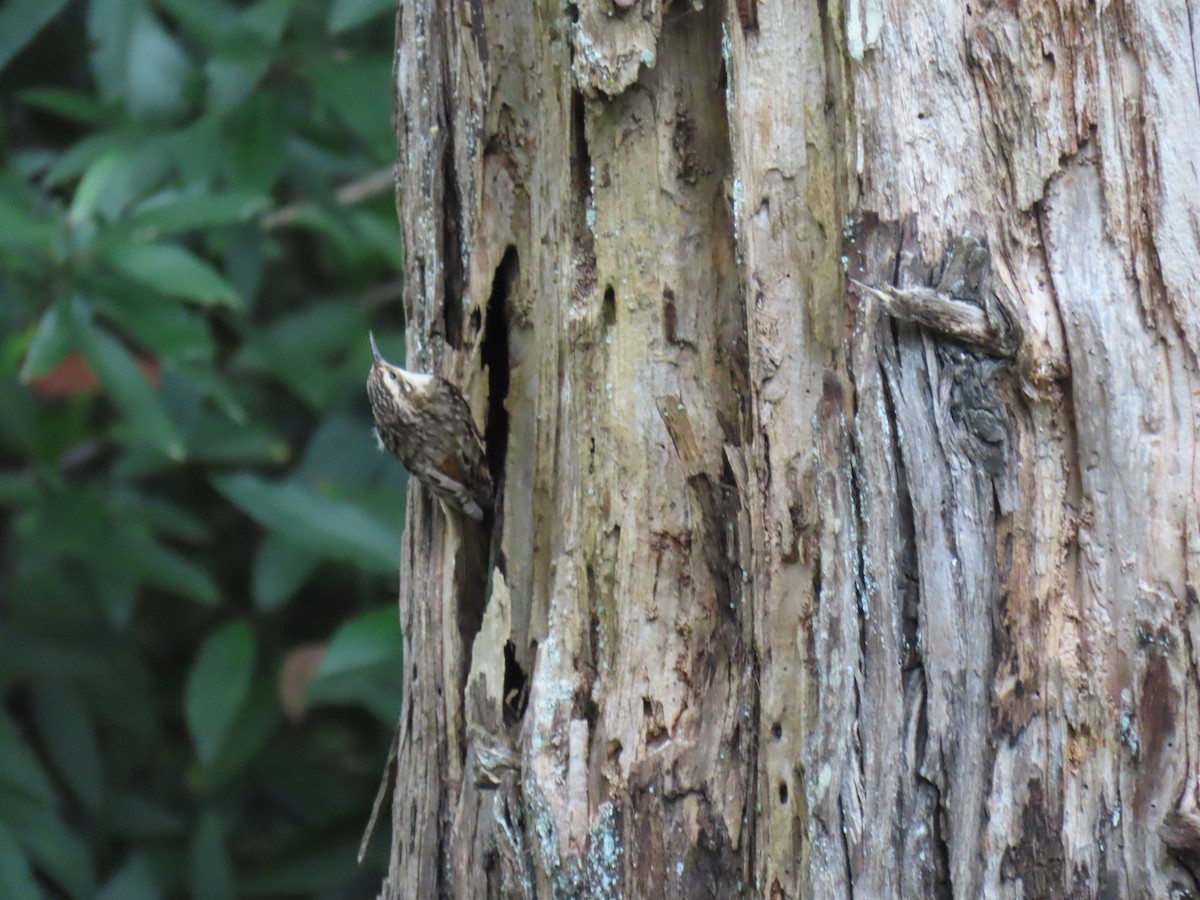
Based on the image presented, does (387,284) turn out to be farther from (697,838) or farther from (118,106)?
(697,838)

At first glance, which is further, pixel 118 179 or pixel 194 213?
pixel 118 179

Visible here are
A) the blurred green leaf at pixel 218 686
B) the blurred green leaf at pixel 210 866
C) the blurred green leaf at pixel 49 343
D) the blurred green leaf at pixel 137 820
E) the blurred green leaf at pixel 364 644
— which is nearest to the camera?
the blurred green leaf at pixel 364 644

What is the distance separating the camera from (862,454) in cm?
114

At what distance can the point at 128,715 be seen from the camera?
3025 mm

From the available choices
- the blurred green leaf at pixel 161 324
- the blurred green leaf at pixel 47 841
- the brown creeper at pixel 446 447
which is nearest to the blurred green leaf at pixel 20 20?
the blurred green leaf at pixel 161 324

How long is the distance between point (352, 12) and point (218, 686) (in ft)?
5.35

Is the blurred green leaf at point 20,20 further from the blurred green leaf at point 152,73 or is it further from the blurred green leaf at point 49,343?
the blurred green leaf at point 49,343

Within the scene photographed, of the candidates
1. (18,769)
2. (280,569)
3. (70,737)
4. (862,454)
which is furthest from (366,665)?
(862,454)

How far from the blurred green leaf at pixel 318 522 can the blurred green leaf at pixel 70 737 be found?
956mm

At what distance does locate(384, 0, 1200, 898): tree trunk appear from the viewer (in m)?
1.12

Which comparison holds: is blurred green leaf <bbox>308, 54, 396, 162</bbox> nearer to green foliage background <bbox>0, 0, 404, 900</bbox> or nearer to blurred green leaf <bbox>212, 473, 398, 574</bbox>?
green foliage background <bbox>0, 0, 404, 900</bbox>

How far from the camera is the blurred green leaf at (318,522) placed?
2336 millimetres

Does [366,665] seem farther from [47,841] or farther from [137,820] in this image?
[137,820]

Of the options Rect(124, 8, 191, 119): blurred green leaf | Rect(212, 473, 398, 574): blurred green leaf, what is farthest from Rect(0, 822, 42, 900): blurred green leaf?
Rect(124, 8, 191, 119): blurred green leaf
